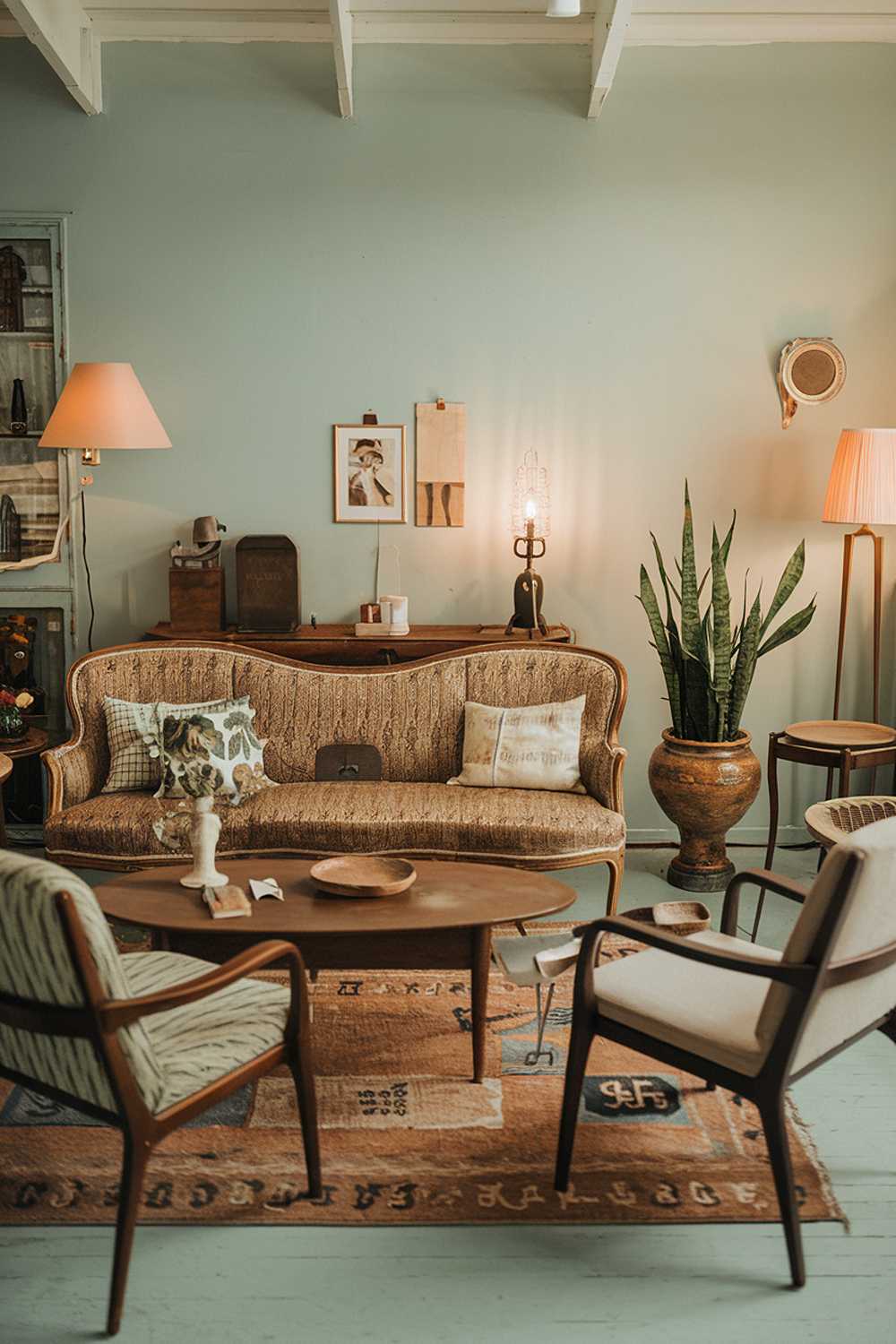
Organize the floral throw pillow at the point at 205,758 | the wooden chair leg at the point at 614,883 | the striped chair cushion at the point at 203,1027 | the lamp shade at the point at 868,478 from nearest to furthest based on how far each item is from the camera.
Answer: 1. the striped chair cushion at the point at 203,1027
2. the wooden chair leg at the point at 614,883
3. the floral throw pillow at the point at 205,758
4. the lamp shade at the point at 868,478

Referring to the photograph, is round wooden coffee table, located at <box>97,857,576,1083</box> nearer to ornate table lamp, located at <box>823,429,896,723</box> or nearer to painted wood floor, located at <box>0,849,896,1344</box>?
painted wood floor, located at <box>0,849,896,1344</box>

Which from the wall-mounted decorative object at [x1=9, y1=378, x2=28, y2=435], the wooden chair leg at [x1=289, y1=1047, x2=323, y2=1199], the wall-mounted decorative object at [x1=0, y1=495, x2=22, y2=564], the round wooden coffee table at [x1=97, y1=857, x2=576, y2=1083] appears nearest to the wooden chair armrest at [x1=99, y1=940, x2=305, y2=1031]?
the wooden chair leg at [x1=289, y1=1047, x2=323, y2=1199]

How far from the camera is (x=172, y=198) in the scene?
5.21 m

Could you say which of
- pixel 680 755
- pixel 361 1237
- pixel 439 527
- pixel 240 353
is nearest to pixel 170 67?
pixel 240 353

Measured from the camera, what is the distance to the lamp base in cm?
520

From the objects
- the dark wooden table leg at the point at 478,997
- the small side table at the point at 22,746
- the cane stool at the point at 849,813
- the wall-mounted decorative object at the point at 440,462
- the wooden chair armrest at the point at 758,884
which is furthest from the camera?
the wall-mounted decorative object at the point at 440,462

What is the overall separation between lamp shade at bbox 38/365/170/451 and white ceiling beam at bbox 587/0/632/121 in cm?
223

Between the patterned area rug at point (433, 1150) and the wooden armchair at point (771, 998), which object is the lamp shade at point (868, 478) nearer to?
the wooden armchair at point (771, 998)

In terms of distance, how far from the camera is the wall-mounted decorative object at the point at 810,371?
17.2 feet

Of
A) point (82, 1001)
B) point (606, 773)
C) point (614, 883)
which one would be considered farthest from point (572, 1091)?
point (606, 773)

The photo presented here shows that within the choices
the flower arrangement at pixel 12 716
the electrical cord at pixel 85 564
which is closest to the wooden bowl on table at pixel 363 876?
the flower arrangement at pixel 12 716

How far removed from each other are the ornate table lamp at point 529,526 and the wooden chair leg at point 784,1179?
2.95 m

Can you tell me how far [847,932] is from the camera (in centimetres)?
246

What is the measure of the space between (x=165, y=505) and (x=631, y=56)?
2.76 meters
